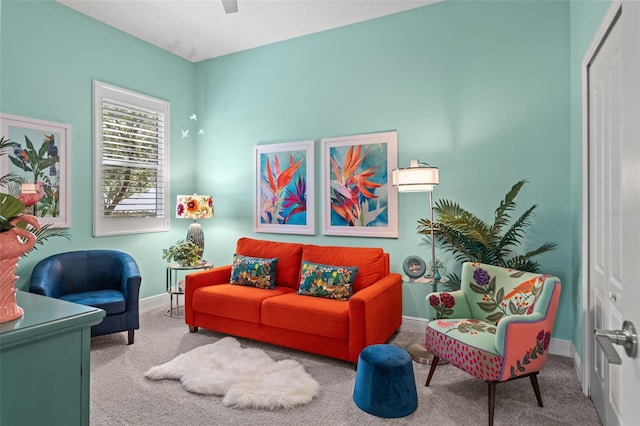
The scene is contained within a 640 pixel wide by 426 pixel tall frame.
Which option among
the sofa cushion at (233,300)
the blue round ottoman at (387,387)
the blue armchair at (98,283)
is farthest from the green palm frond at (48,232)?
the blue round ottoman at (387,387)

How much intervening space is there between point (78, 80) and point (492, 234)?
14.1 ft

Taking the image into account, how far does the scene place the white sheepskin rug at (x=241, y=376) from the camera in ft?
Answer: 7.96

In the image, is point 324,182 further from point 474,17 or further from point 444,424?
point 444,424

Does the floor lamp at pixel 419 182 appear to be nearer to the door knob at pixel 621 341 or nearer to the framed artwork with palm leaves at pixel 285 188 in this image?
the framed artwork with palm leaves at pixel 285 188

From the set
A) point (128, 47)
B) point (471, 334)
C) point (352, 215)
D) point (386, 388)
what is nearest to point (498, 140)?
point (352, 215)

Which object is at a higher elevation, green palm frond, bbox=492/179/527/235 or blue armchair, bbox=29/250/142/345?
green palm frond, bbox=492/179/527/235

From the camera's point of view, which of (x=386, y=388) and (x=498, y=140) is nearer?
(x=386, y=388)

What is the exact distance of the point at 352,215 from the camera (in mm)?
4105

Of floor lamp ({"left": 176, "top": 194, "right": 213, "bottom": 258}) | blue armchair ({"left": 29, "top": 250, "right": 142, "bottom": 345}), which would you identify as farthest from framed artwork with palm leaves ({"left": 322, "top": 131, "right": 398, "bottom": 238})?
blue armchair ({"left": 29, "top": 250, "right": 142, "bottom": 345})

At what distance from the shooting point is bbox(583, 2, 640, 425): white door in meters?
0.84

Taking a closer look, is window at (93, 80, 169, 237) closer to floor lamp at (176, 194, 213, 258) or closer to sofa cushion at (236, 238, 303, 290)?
floor lamp at (176, 194, 213, 258)

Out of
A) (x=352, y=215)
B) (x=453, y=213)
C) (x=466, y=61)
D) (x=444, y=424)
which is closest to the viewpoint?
(x=444, y=424)

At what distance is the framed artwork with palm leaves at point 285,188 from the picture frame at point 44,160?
2010 mm

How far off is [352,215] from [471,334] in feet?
6.45
